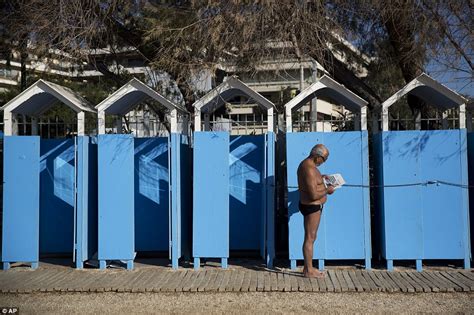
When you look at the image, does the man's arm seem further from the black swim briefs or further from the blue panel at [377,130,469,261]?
the blue panel at [377,130,469,261]

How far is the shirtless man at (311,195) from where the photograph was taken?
637cm

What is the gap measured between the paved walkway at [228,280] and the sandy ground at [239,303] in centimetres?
13

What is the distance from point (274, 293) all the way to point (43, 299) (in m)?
2.77

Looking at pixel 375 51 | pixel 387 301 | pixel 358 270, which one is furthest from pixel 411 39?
pixel 387 301

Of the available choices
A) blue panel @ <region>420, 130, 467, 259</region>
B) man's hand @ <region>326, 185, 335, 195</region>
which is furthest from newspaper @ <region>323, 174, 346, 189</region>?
blue panel @ <region>420, 130, 467, 259</region>

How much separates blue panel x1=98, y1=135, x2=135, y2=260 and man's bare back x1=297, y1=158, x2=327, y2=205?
2433mm

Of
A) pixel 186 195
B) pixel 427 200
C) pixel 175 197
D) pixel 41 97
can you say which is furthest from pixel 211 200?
pixel 41 97

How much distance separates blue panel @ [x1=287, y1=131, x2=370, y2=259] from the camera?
6918 millimetres

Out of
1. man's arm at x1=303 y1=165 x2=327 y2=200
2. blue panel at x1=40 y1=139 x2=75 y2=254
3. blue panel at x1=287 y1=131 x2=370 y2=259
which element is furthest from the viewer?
blue panel at x1=40 y1=139 x2=75 y2=254

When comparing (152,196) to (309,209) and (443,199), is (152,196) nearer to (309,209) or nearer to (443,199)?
(309,209)

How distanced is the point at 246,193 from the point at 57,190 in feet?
9.84

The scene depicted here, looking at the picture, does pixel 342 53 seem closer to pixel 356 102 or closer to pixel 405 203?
pixel 356 102

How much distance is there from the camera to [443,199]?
6.82 m

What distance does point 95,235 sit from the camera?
25.2 feet
